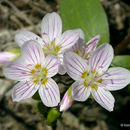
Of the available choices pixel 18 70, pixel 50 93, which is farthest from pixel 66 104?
pixel 18 70

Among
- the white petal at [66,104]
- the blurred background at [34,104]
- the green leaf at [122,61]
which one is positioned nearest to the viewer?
the white petal at [66,104]

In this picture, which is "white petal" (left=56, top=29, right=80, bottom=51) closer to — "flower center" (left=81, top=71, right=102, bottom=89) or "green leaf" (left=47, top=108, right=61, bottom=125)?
"flower center" (left=81, top=71, right=102, bottom=89)

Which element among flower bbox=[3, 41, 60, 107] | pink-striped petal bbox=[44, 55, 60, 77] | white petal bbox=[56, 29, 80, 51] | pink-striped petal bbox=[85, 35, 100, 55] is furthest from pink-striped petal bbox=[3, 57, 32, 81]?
pink-striped petal bbox=[85, 35, 100, 55]

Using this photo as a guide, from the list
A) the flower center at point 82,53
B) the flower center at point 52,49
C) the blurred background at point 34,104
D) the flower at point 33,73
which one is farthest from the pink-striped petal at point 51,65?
the blurred background at point 34,104

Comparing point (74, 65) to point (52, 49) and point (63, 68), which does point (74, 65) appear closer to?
point (63, 68)

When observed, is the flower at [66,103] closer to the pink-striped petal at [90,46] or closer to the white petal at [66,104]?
the white petal at [66,104]

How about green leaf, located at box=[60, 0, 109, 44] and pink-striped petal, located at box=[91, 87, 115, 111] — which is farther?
green leaf, located at box=[60, 0, 109, 44]
